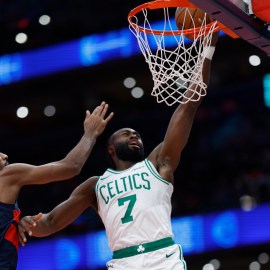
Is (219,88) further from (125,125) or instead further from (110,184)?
(110,184)

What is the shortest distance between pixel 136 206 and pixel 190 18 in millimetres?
1475

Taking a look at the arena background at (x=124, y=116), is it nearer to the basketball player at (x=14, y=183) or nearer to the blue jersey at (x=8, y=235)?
the basketball player at (x=14, y=183)

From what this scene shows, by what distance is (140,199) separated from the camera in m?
5.37

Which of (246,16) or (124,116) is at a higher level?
(124,116)

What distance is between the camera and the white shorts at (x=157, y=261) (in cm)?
521

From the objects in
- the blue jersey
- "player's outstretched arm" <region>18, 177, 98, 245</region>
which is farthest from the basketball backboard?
the blue jersey

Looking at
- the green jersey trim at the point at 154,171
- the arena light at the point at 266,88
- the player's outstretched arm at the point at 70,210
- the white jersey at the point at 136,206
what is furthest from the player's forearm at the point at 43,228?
the arena light at the point at 266,88

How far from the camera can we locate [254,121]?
14.8 m

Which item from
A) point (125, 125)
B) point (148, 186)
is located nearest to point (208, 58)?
point (148, 186)

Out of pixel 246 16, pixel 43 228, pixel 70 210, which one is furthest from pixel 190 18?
pixel 43 228

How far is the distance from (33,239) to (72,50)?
383cm

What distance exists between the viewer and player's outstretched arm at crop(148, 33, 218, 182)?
541cm

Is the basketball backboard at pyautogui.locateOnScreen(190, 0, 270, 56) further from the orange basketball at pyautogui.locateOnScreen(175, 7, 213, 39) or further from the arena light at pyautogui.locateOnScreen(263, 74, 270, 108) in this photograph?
the arena light at pyautogui.locateOnScreen(263, 74, 270, 108)

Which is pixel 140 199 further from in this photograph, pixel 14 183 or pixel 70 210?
pixel 14 183
